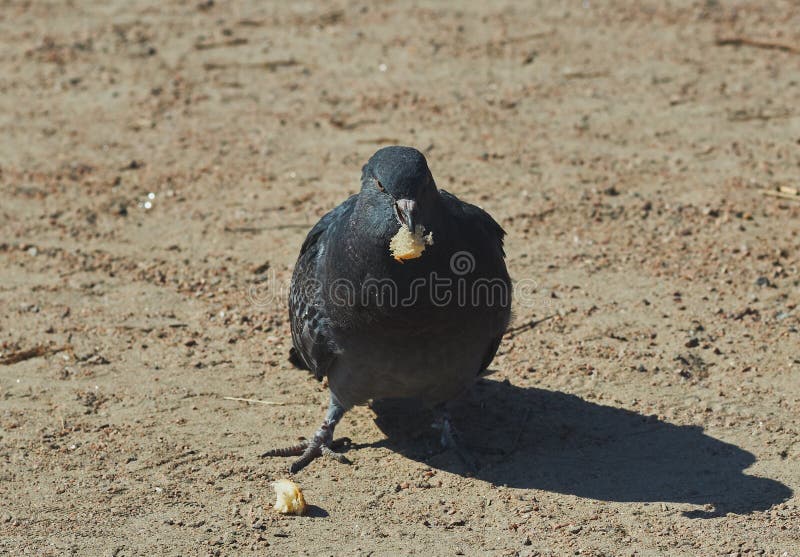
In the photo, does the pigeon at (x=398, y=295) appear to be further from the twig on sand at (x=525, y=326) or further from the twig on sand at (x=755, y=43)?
the twig on sand at (x=755, y=43)

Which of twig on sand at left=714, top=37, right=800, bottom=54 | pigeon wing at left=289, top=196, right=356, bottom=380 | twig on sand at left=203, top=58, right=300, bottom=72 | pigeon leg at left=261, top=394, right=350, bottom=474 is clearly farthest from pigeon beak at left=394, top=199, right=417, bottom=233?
twig on sand at left=714, top=37, right=800, bottom=54

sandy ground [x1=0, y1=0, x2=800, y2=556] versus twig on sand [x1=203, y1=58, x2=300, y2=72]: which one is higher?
twig on sand [x1=203, y1=58, x2=300, y2=72]

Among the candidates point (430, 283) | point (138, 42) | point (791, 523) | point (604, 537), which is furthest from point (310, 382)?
point (138, 42)

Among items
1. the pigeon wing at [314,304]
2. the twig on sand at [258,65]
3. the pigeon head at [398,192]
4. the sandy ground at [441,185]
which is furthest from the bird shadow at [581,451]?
the twig on sand at [258,65]

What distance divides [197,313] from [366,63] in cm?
421

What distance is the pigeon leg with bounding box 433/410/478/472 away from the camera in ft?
18.4

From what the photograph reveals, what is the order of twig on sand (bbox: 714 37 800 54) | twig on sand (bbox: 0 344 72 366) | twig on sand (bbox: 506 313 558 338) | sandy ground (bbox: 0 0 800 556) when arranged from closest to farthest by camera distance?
1. sandy ground (bbox: 0 0 800 556)
2. twig on sand (bbox: 0 344 72 366)
3. twig on sand (bbox: 506 313 558 338)
4. twig on sand (bbox: 714 37 800 54)

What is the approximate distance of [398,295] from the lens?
4.88m

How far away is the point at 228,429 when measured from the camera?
5855mm

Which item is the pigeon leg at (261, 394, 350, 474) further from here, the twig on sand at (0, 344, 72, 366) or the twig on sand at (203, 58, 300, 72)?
the twig on sand at (203, 58, 300, 72)

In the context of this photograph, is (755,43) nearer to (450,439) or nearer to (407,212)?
(450,439)

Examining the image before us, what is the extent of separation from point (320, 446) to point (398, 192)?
168cm

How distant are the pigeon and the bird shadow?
30 centimetres

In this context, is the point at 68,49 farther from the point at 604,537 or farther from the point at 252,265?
the point at 604,537
